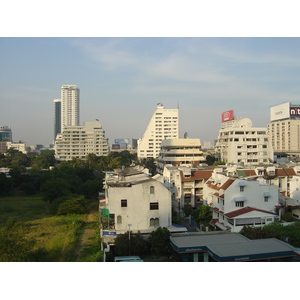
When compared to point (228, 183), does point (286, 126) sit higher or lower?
higher

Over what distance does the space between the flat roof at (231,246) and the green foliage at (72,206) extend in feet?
25.6

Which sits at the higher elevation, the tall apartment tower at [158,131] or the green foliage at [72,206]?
the tall apartment tower at [158,131]

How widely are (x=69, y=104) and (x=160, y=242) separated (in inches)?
3734

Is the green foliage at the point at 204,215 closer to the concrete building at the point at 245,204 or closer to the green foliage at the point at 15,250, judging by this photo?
the concrete building at the point at 245,204

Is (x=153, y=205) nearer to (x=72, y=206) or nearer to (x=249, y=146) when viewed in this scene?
(x=72, y=206)

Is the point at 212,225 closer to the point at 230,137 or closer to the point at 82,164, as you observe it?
the point at 230,137

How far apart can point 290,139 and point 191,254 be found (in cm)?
4023

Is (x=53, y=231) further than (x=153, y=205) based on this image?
Yes

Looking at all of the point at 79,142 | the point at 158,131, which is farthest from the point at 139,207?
the point at 158,131

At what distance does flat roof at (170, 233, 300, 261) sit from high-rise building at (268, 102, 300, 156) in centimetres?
3571

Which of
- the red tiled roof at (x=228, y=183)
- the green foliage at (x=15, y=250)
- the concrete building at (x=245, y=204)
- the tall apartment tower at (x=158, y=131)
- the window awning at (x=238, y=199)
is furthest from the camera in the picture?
the tall apartment tower at (x=158, y=131)

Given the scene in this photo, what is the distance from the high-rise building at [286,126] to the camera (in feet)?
143

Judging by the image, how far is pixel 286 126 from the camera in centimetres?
4491

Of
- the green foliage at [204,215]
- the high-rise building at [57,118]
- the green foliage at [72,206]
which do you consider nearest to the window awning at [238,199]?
the green foliage at [204,215]
